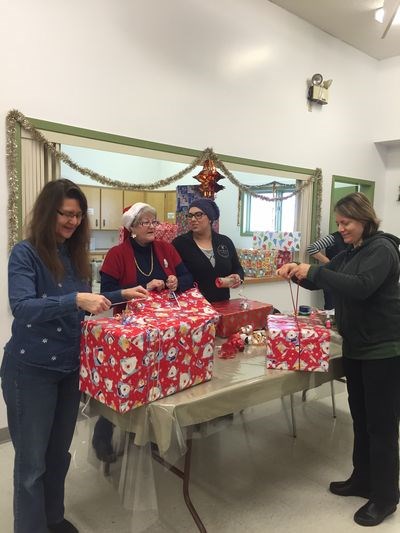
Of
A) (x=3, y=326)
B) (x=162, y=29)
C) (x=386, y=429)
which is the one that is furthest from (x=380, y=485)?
(x=162, y=29)

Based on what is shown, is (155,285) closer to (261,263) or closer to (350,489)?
(350,489)

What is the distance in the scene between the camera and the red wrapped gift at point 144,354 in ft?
4.64

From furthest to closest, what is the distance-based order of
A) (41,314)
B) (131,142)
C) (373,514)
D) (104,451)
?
(131,142)
(104,451)
(373,514)
(41,314)

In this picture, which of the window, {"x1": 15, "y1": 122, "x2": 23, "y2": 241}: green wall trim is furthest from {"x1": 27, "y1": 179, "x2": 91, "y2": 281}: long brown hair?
the window

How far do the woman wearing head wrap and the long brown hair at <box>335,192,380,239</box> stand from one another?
2.73ft


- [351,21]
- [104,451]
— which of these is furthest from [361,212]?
[351,21]

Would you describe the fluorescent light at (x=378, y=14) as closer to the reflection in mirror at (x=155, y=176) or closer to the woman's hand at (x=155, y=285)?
the reflection in mirror at (x=155, y=176)

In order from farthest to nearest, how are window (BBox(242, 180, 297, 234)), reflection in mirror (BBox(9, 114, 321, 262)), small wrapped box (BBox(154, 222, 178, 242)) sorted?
window (BBox(242, 180, 297, 234))
small wrapped box (BBox(154, 222, 178, 242))
reflection in mirror (BBox(9, 114, 321, 262))

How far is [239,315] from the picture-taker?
2.24 metres

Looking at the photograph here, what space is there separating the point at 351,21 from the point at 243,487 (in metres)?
4.56

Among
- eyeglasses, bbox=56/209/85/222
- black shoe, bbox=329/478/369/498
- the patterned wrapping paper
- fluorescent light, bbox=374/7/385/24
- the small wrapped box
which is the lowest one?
black shoe, bbox=329/478/369/498

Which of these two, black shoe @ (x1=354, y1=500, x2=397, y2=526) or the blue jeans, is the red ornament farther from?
black shoe @ (x1=354, y1=500, x2=397, y2=526)

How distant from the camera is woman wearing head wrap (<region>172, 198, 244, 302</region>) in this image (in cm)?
263

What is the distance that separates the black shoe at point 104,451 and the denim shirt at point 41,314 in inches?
25.7
